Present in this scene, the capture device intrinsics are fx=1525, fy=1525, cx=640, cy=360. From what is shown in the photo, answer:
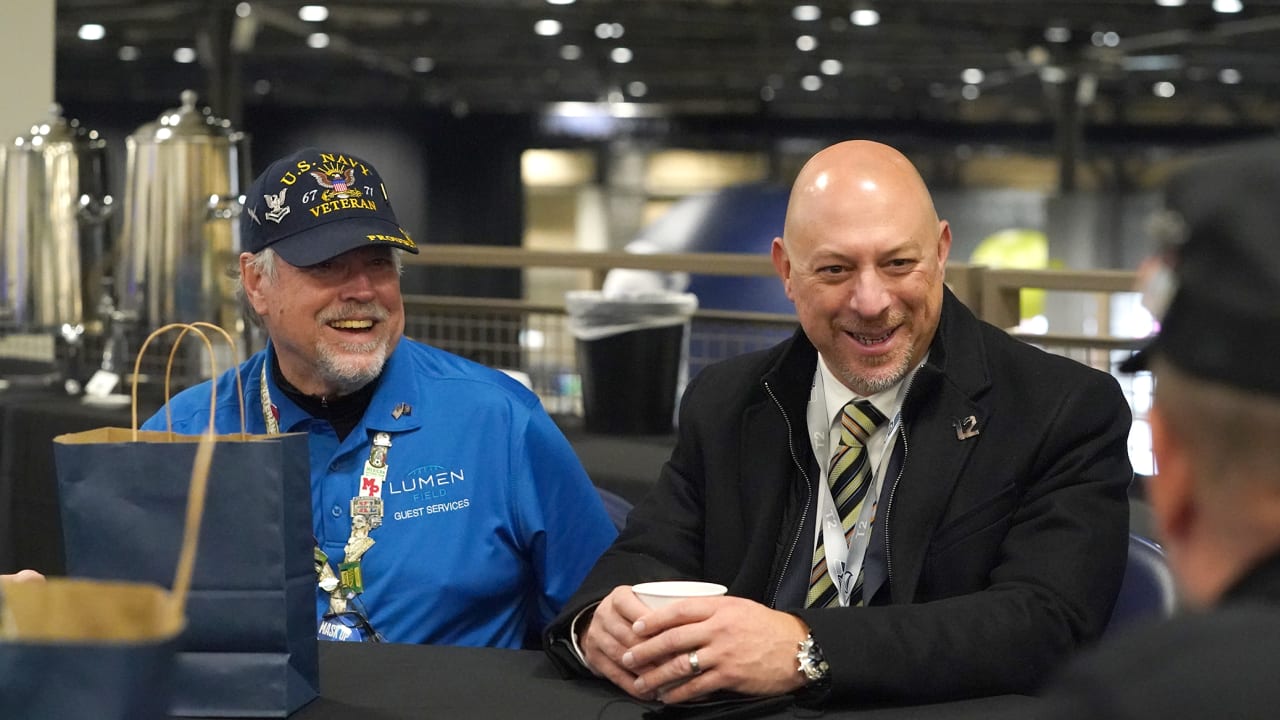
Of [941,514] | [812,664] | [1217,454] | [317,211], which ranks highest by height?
[317,211]

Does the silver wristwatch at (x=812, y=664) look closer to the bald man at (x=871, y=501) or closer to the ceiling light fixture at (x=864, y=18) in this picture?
the bald man at (x=871, y=501)

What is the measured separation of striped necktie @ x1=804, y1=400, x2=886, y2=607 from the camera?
2.00 meters

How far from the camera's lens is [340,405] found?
234 centimetres

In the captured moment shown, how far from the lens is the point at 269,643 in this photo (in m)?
1.53

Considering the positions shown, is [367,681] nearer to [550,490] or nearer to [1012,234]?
[550,490]

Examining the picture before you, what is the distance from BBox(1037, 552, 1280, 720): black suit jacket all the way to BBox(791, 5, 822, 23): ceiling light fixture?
1600cm

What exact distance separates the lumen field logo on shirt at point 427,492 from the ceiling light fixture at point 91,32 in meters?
17.0

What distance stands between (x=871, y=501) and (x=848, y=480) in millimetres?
45

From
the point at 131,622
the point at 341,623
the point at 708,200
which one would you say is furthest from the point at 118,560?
the point at 708,200

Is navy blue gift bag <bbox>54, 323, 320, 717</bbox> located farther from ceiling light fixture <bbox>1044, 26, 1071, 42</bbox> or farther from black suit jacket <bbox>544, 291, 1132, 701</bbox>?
ceiling light fixture <bbox>1044, 26, 1071, 42</bbox>

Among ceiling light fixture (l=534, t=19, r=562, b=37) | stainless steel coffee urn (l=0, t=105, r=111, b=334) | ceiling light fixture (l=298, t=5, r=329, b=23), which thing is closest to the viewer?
stainless steel coffee urn (l=0, t=105, r=111, b=334)

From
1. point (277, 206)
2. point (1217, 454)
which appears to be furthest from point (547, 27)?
point (1217, 454)

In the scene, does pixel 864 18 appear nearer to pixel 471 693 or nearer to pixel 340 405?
pixel 340 405

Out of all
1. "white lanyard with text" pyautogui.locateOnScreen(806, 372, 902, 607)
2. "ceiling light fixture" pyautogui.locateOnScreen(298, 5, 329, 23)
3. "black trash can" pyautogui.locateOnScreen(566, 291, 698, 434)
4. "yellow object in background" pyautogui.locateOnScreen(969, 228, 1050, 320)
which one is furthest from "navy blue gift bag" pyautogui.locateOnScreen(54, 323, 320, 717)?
"yellow object in background" pyautogui.locateOnScreen(969, 228, 1050, 320)
